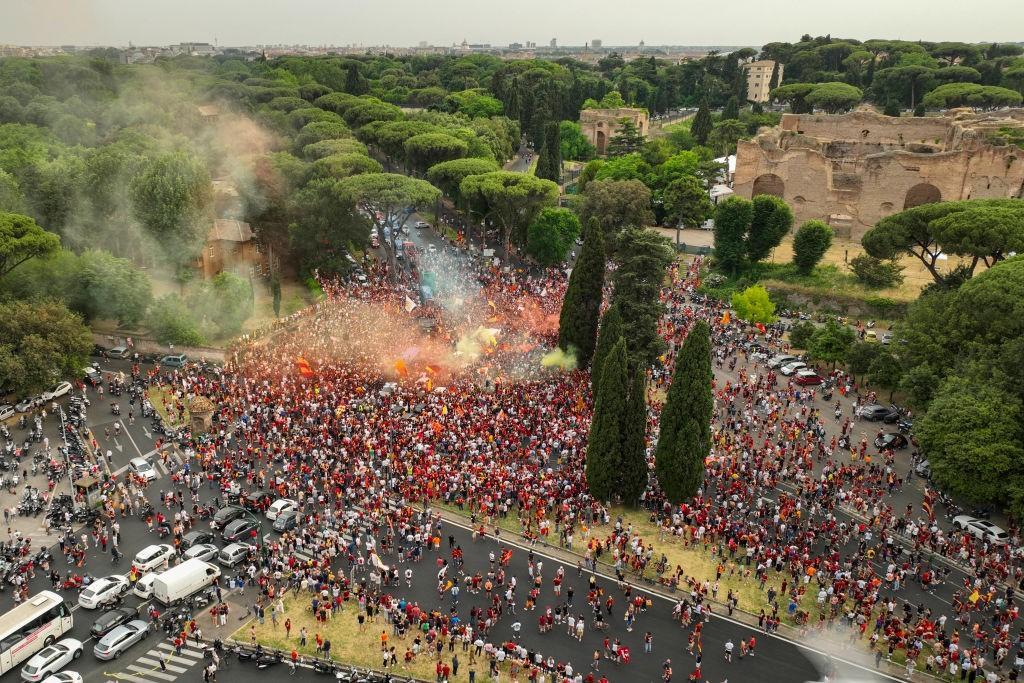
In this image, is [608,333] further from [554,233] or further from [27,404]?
[27,404]

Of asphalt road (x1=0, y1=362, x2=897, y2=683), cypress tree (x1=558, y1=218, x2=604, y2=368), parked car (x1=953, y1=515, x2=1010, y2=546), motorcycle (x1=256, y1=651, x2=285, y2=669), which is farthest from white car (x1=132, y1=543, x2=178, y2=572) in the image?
parked car (x1=953, y1=515, x2=1010, y2=546)

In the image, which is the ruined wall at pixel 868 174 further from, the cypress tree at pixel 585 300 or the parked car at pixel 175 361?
the parked car at pixel 175 361

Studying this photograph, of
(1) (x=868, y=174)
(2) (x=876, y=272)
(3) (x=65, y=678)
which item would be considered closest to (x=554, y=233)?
(2) (x=876, y=272)

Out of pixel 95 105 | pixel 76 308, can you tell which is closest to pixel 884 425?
pixel 76 308

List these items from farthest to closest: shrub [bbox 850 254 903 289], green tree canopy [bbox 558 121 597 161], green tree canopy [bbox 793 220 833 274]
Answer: green tree canopy [bbox 558 121 597 161]
green tree canopy [bbox 793 220 833 274]
shrub [bbox 850 254 903 289]

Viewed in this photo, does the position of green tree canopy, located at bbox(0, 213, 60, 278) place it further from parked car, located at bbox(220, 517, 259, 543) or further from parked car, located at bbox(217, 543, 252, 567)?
parked car, located at bbox(217, 543, 252, 567)

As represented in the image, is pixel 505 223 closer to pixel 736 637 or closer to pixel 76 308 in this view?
pixel 76 308
